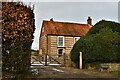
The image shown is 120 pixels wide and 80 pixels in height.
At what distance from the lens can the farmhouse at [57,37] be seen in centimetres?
3769

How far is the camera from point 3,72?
660 cm

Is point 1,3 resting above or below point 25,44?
above

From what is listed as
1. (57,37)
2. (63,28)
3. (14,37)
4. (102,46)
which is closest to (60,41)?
(57,37)

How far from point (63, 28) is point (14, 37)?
33.7 meters

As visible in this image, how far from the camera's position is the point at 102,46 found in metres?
17.4

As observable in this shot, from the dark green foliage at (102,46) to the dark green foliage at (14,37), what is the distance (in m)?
11.0

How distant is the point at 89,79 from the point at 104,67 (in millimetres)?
6911

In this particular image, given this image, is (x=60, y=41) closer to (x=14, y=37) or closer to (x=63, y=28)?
(x=63, y=28)

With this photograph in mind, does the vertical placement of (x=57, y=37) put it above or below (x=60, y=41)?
above

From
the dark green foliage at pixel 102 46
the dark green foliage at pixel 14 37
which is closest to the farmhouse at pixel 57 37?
the dark green foliage at pixel 102 46

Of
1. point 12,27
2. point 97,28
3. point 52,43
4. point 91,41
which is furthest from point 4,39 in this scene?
point 52,43

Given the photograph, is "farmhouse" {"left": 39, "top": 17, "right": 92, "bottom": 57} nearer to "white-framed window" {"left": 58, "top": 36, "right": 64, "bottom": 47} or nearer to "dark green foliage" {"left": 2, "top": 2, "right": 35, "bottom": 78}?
"white-framed window" {"left": 58, "top": 36, "right": 64, "bottom": 47}

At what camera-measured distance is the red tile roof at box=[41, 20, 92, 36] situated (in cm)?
3854

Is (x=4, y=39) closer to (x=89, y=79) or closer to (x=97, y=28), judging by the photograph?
(x=89, y=79)
